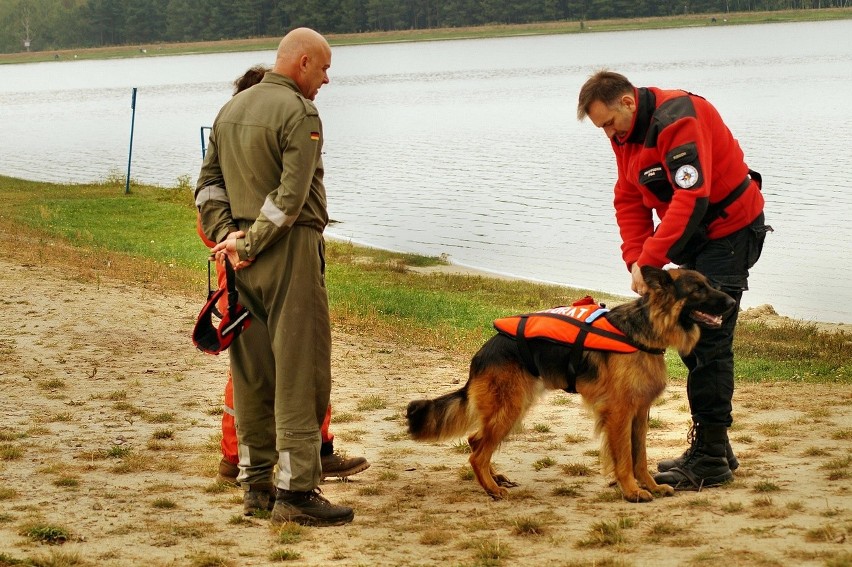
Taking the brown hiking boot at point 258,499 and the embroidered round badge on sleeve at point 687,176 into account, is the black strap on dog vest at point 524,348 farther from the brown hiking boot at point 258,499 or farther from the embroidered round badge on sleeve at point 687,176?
the brown hiking boot at point 258,499

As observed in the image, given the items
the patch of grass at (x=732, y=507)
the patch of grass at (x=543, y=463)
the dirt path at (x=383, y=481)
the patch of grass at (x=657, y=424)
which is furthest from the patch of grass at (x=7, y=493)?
the patch of grass at (x=657, y=424)

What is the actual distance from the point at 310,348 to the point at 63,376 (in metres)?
3.85

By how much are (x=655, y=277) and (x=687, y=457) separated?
109 cm

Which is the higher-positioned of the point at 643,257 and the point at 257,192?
the point at 257,192

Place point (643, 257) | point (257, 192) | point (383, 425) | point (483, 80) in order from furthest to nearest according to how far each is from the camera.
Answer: point (483, 80) → point (383, 425) → point (643, 257) → point (257, 192)

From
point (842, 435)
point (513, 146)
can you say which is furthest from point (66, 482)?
point (513, 146)

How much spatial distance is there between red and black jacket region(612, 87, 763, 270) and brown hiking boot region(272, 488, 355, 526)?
2.00 m

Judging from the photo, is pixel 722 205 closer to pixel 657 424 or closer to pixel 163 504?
pixel 657 424

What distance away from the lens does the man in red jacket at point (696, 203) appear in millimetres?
5125

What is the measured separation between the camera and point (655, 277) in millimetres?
5191

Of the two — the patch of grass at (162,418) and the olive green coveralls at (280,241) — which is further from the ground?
the olive green coveralls at (280,241)

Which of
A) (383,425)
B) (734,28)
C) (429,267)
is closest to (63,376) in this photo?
(383,425)

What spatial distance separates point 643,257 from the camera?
5305 mm

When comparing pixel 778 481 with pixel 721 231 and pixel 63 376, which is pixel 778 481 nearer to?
pixel 721 231
